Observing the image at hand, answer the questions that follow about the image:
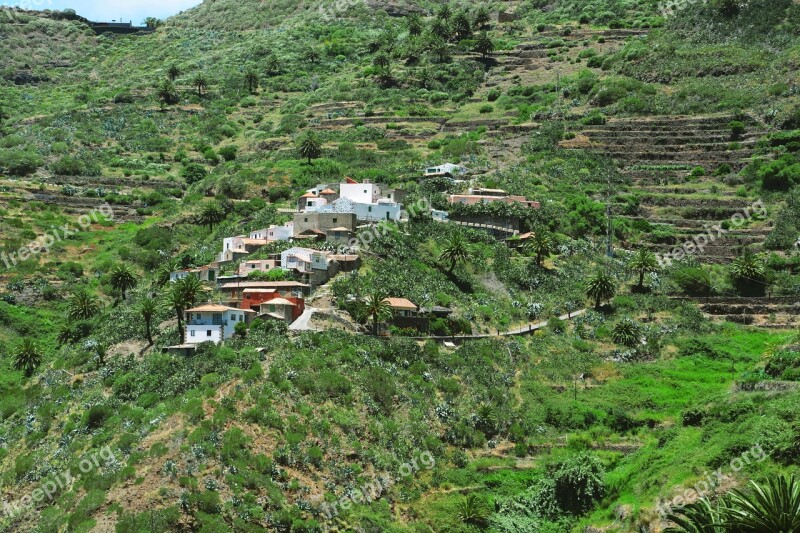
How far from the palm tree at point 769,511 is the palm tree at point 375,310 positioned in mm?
30988

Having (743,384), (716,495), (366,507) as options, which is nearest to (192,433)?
(366,507)

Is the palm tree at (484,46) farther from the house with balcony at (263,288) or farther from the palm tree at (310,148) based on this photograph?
the house with balcony at (263,288)

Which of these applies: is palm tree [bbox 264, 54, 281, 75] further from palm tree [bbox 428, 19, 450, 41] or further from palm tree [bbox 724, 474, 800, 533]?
palm tree [bbox 724, 474, 800, 533]

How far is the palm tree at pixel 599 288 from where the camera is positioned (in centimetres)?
6681

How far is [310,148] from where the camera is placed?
99.6 metres

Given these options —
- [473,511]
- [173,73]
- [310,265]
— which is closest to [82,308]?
[310,265]

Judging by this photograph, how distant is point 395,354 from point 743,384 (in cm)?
2143

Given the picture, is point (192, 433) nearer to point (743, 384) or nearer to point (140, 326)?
point (140, 326)

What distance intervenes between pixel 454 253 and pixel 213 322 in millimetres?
21066

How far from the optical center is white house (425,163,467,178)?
90688mm

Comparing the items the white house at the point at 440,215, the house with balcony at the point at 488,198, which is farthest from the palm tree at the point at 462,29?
the white house at the point at 440,215

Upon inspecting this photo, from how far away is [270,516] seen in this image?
43.5 metres

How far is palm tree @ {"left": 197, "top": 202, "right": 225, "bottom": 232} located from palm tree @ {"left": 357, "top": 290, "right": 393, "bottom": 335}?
33246 mm

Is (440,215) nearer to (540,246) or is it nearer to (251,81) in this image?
(540,246)
